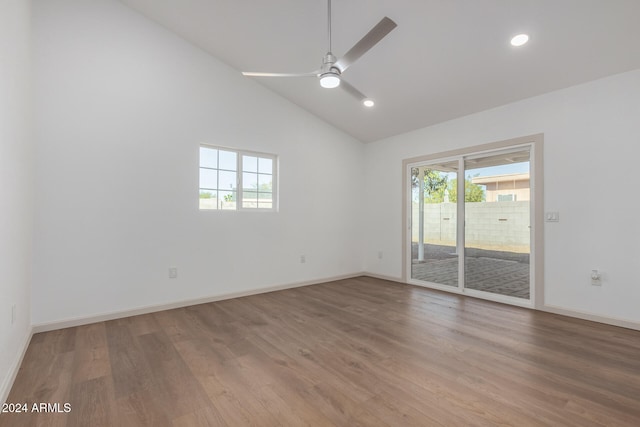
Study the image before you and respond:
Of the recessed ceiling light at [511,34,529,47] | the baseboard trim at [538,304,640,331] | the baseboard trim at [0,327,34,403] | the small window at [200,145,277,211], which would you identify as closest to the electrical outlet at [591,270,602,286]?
the baseboard trim at [538,304,640,331]

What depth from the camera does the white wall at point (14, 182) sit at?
1.78 m

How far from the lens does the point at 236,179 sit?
165 inches

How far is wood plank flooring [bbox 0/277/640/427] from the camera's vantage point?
5.30 feet

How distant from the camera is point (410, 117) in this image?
444 centimetres

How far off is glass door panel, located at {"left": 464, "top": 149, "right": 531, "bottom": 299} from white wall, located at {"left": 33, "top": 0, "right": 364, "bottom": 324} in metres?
2.68

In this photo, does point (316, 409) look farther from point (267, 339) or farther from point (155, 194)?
point (155, 194)

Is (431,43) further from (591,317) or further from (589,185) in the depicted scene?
(591,317)

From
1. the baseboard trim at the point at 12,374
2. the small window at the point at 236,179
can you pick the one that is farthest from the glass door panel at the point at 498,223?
the baseboard trim at the point at 12,374

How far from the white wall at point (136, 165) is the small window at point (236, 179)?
15 centimetres

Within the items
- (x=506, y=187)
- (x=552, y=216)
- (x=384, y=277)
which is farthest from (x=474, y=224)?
(x=384, y=277)

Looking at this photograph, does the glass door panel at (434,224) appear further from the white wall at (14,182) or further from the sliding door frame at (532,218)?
the white wall at (14,182)

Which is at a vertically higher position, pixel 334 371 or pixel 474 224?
pixel 474 224

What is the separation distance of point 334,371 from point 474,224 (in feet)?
10.3

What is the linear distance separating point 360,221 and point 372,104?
2.27 meters
